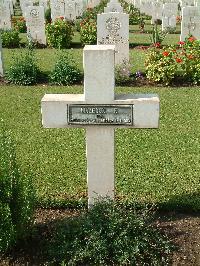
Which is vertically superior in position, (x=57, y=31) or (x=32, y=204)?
(x=57, y=31)

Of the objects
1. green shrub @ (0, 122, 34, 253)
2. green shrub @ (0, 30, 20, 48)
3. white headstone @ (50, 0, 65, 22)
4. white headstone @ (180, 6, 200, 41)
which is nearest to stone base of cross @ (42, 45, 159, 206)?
green shrub @ (0, 122, 34, 253)

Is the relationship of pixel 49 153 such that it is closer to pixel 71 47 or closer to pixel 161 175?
pixel 161 175

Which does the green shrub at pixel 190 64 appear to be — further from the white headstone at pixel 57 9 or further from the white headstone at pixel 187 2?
the white headstone at pixel 187 2

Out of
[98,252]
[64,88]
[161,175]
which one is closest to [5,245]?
[98,252]

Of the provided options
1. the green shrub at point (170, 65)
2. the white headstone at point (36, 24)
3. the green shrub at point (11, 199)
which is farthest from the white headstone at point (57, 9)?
the green shrub at point (11, 199)

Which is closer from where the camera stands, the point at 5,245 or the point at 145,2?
the point at 5,245

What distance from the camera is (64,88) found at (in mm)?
10039

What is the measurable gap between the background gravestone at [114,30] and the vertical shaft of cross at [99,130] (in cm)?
721

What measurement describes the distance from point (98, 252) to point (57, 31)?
12.3 metres

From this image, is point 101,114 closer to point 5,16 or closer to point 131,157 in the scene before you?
point 131,157

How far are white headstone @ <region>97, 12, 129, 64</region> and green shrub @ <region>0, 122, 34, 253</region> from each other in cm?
774

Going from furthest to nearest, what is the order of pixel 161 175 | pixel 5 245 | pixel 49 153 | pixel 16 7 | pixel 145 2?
pixel 16 7, pixel 145 2, pixel 49 153, pixel 161 175, pixel 5 245

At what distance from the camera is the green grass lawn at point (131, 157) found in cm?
518

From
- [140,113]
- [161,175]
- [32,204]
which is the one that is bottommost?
[161,175]
